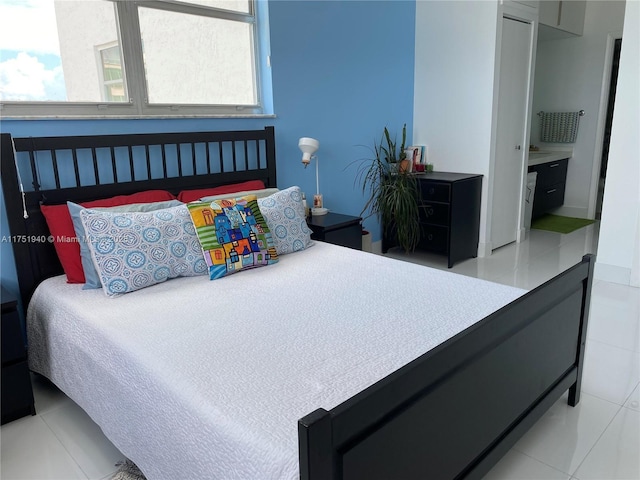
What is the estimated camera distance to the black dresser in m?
3.85

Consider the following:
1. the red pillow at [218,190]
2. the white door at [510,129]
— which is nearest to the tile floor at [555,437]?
the red pillow at [218,190]

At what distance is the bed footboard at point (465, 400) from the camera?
100cm

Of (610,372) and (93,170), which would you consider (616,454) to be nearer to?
(610,372)

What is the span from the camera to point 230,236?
2.33 meters

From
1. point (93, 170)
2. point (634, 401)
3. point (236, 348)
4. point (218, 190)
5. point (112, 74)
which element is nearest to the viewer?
point (236, 348)

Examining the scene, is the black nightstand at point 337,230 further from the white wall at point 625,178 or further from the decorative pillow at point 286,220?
the white wall at point 625,178

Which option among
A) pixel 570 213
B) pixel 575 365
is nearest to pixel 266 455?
pixel 575 365

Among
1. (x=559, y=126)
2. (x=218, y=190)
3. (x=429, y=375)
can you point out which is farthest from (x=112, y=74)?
(x=559, y=126)

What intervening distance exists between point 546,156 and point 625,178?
6.72 ft

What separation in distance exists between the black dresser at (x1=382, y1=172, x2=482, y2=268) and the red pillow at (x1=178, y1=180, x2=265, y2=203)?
5.13 ft

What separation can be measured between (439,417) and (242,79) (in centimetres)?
265

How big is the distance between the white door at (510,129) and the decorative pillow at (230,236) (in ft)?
8.27

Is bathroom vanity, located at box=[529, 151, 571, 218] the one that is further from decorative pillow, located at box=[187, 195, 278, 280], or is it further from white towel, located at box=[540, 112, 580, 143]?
decorative pillow, located at box=[187, 195, 278, 280]

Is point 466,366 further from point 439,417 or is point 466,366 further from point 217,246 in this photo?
point 217,246
